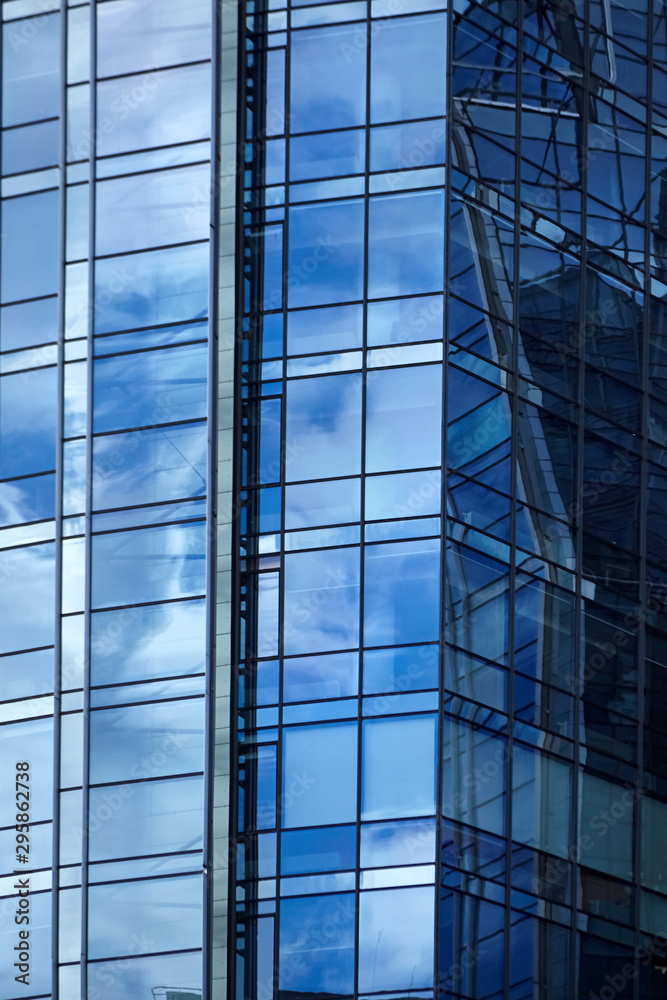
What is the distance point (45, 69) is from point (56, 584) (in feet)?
40.1

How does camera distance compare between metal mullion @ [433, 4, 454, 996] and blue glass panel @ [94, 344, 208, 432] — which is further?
blue glass panel @ [94, 344, 208, 432]

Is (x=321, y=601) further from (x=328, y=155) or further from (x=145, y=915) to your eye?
(x=328, y=155)

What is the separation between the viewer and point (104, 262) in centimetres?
3688

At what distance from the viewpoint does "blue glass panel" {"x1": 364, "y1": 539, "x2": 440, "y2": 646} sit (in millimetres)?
32812

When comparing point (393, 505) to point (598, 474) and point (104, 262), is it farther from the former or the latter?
point (104, 262)

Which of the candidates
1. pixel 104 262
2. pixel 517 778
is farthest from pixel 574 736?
pixel 104 262

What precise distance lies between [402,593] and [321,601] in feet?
5.62

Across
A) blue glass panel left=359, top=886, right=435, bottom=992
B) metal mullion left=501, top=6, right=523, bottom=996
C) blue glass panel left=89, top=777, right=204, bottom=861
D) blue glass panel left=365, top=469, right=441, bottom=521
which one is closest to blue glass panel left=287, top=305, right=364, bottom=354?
blue glass panel left=365, top=469, right=441, bottom=521

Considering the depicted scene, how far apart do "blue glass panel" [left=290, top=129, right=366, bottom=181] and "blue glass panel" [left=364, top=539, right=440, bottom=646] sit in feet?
26.7

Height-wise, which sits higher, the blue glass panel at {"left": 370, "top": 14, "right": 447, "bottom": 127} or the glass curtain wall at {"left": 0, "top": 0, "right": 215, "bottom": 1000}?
the blue glass panel at {"left": 370, "top": 14, "right": 447, "bottom": 127}

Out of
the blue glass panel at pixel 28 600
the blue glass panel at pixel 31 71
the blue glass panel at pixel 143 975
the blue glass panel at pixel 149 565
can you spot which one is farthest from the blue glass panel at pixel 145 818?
the blue glass panel at pixel 31 71

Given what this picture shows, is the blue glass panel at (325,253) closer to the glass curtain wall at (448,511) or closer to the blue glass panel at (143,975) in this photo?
the glass curtain wall at (448,511)

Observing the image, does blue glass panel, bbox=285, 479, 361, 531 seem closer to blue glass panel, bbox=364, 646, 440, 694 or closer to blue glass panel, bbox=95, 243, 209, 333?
blue glass panel, bbox=364, 646, 440, 694

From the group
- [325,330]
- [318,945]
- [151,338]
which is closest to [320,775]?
[318,945]
